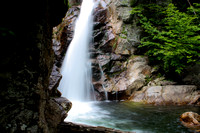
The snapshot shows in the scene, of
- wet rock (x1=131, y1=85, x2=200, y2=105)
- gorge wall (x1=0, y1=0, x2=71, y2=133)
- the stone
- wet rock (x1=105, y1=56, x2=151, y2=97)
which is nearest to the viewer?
gorge wall (x1=0, y1=0, x2=71, y2=133)

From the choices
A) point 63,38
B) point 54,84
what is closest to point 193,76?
point 54,84

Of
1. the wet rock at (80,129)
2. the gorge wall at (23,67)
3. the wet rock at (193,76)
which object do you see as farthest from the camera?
→ the wet rock at (193,76)

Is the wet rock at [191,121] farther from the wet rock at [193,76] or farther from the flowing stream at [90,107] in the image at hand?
the wet rock at [193,76]

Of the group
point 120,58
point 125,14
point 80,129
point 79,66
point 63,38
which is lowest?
point 80,129

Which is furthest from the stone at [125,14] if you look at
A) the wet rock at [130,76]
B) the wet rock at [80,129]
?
the wet rock at [80,129]

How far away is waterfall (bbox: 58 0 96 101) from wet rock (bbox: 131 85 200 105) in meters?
4.18

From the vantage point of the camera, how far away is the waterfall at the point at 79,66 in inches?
436

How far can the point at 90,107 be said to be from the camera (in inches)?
329

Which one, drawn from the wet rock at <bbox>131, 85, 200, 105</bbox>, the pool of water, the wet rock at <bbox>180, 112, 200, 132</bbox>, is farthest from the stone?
the wet rock at <bbox>180, 112, 200, 132</bbox>

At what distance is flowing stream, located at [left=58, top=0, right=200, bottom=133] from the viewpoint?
535 cm

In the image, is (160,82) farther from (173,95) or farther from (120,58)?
(120,58)

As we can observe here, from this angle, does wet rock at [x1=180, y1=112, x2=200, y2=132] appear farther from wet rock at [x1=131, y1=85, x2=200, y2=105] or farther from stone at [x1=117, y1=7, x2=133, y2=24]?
stone at [x1=117, y1=7, x2=133, y2=24]

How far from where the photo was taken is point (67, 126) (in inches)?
113

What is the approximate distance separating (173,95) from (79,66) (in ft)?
24.6
